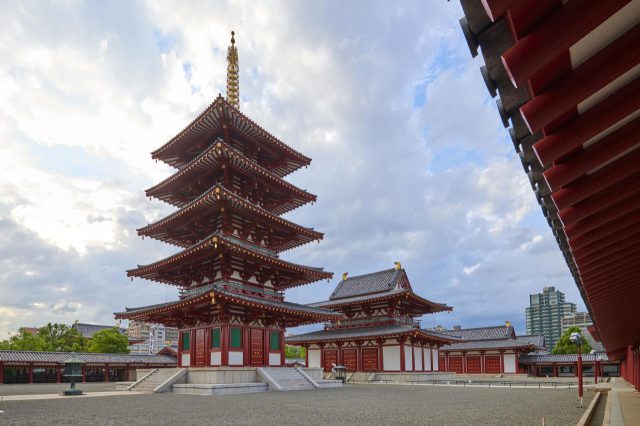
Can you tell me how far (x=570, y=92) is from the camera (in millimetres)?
→ 3307

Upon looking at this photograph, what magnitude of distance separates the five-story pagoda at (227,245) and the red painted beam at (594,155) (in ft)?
77.0

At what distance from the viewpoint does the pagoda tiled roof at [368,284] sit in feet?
165

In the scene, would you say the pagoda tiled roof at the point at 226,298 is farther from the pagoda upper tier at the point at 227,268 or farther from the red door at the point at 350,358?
the red door at the point at 350,358

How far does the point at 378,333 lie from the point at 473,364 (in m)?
24.3

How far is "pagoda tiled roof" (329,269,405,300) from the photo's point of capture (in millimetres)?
50312

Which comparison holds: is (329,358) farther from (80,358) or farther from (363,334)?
(80,358)

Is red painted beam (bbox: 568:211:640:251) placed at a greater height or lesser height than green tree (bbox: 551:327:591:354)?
greater

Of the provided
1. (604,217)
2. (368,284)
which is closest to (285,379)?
(368,284)

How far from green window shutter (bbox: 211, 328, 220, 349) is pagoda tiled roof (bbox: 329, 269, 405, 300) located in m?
24.1

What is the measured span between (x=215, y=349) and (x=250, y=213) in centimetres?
946

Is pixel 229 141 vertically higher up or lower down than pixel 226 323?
higher up

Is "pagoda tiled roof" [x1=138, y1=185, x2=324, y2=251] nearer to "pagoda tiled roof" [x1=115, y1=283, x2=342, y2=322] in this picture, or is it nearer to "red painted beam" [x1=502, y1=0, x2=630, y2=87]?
"pagoda tiled roof" [x1=115, y1=283, x2=342, y2=322]

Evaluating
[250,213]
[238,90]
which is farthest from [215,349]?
[238,90]

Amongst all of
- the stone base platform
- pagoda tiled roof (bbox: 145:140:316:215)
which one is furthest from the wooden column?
pagoda tiled roof (bbox: 145:140:316:215)
